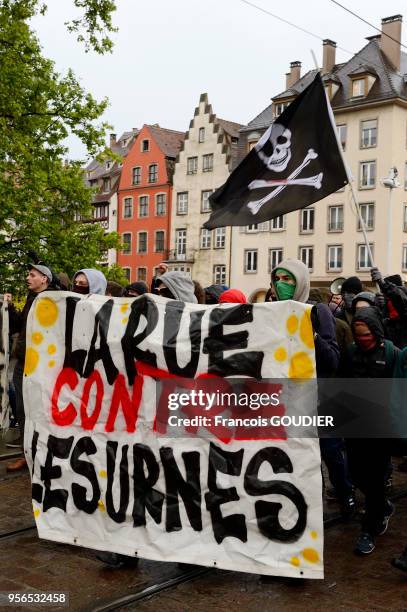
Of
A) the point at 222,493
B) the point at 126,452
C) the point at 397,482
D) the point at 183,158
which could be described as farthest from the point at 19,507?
the point at 183,158

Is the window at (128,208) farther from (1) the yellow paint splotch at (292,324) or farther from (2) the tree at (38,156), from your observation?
(1) the yellow paint splotch at (292,324)

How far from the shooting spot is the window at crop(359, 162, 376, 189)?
4897 centimetres

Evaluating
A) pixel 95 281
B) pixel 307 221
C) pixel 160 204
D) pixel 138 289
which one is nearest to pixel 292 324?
pixel 95 281

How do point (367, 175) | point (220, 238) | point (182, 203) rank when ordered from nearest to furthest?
1. point (367, 175)
2. point (220, 238)
3. point (182, 203)

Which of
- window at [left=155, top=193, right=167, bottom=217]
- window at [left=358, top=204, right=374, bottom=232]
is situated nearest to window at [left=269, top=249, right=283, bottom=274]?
window at [left=358, top=204, right=374, bottom=232]

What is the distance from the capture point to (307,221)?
52.2 meters

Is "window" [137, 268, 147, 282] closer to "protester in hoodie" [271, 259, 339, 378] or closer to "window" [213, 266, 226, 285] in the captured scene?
"window" [213, 266, 226, 285]

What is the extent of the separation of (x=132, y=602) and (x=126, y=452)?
903 millimetres

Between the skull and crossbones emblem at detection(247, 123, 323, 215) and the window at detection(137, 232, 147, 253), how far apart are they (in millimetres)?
56042

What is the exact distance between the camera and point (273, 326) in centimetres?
471

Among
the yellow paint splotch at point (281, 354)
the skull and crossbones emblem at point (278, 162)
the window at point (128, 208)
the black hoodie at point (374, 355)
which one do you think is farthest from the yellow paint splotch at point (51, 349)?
the window at point (128, 208)

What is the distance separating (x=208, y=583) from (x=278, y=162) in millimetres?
4287

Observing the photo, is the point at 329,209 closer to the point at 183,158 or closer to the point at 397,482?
the point at 183,158

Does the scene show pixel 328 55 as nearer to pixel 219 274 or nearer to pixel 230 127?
pixel 230 127
